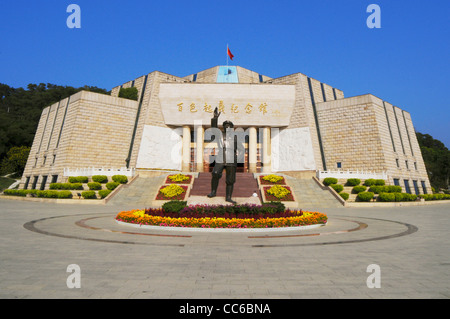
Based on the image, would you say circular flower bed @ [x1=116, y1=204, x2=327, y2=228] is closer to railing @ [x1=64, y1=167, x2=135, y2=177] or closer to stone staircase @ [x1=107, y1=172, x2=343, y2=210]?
stone staircase @ [x1=107, y1=172, x2=343, y2=210]

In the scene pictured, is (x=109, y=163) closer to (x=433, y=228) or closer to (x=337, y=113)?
(x=337, y=113)

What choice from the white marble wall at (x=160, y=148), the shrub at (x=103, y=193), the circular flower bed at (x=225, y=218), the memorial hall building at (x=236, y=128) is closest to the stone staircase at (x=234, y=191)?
the shrub at (x=103, y=193)

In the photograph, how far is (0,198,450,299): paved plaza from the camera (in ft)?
15.6

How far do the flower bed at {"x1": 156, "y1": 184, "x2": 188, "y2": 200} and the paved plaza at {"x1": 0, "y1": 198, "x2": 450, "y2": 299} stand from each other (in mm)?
14668

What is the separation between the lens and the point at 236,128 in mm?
44656

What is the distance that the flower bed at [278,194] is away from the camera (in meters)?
25.5

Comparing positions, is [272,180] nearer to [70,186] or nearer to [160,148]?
[160,148]

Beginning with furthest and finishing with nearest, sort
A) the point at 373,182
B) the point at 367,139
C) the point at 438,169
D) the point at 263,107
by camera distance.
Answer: the point at 438,169
the point at 263,107
the point at 367,139
the point at 373,182

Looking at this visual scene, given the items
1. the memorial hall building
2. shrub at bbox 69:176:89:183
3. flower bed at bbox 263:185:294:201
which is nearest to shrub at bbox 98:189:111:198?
shrub at bbox 69:176:89:183

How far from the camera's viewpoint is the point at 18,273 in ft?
18.4

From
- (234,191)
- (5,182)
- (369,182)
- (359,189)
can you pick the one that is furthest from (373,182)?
(5,182)

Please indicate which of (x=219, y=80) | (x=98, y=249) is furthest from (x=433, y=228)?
(x=219, y=80)

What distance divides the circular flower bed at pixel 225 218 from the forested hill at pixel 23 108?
173ft

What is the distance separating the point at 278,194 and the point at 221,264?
19.7 meters
